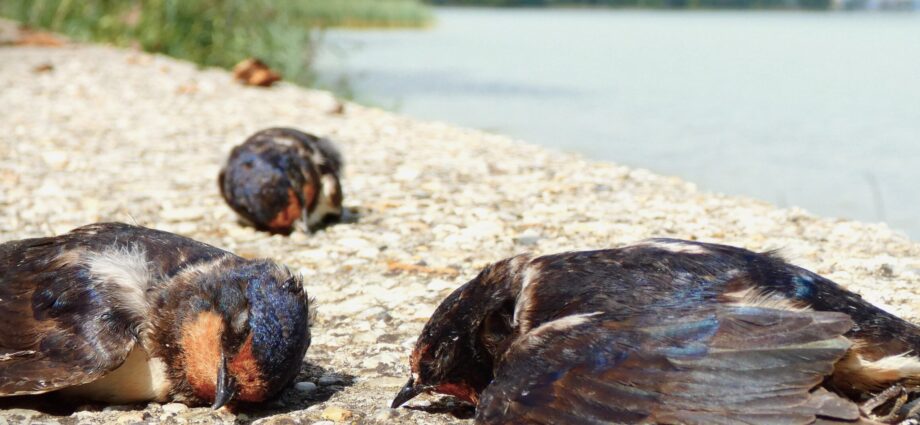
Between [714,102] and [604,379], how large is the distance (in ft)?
29.2

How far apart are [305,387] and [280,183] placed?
213cm

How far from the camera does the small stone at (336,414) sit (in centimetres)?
302

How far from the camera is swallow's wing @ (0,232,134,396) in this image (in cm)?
291

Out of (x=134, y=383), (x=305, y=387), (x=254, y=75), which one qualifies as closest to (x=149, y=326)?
(x=134, y=383)

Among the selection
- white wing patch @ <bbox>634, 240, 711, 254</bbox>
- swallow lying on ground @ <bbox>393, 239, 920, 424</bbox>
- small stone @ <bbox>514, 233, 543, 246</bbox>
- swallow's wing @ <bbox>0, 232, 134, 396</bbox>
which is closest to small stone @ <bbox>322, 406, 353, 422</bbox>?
swallow lying on ground @ <bbox>393, 239, 920, 424</bbox>

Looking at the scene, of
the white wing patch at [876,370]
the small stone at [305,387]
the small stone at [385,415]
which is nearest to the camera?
the white wing patch at [876,370]

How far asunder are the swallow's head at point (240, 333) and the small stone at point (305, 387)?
0.24 meters

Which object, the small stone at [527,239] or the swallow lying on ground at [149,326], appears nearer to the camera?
the swallow lying on ground at [149,326]

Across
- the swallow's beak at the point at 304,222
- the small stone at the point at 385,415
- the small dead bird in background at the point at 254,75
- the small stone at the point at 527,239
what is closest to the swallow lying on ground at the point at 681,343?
the small stone at the point at 385,415

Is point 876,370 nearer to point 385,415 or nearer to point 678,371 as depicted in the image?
point 678,371

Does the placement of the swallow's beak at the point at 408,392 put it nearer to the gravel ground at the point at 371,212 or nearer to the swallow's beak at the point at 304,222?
the gravel ground at the point at 371,212

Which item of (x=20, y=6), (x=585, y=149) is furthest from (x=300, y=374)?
(x=20, y=6)

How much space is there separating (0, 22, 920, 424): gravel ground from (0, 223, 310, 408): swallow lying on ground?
0.12m

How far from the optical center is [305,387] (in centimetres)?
325
